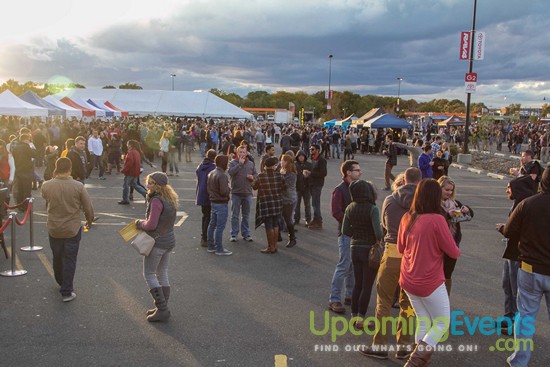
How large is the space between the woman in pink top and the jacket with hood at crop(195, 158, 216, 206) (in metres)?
4.99

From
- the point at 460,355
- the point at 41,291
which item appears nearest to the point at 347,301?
the point at 460,355

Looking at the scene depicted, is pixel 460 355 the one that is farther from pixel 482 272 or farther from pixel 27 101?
pixel 27 101

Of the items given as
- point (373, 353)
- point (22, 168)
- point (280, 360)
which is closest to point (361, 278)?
point (373, 353)

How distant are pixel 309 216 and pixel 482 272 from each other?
154 inches

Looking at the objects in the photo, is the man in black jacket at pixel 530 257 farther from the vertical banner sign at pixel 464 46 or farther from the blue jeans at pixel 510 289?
the vertical banner sign at pixel 464 46

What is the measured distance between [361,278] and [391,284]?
2.44ft

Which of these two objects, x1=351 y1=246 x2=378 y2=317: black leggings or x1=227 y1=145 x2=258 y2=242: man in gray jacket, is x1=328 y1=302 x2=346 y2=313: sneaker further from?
x1=227 y1=145 x2=258 y2=242: man in gray jacket

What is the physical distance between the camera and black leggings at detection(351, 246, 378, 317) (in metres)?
5.14

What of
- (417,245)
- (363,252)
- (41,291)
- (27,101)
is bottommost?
(41,291)

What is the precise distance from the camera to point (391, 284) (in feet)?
15.0

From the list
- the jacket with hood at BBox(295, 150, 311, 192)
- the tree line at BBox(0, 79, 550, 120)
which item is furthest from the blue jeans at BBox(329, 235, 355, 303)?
the tree line at BBox(0, 79, 550, 120)

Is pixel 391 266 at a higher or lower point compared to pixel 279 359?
higher

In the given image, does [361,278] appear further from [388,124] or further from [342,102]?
[342,102]

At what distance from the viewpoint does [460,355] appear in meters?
4.77
